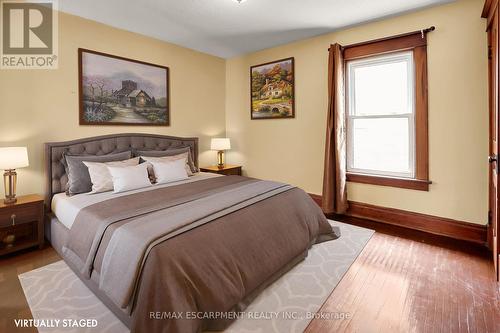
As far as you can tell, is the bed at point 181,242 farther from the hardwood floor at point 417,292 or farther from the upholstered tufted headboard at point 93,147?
the hardwood floor at point 417,292

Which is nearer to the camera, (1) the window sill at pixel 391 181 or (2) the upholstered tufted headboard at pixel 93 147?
(2) the upholstered tufted headboard at pixel 93 147

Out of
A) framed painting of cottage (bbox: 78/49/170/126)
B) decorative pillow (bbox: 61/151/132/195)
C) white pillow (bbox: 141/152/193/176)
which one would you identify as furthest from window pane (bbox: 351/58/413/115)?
decorative pillow (bbox: 61/151/132/195)

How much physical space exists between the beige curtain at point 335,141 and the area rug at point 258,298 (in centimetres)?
120

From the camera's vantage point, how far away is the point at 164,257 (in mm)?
1499

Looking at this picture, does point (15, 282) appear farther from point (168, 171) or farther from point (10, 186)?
point (168, 171)

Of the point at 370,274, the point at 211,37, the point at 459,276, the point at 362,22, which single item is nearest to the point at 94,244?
the point at 370,274

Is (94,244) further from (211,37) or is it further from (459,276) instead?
(211,37)

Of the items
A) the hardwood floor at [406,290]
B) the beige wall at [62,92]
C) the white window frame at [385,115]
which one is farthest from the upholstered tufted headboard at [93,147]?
the white window frame at [385,115]

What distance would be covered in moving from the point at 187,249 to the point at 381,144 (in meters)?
2.99

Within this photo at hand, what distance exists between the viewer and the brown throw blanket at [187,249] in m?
1.46

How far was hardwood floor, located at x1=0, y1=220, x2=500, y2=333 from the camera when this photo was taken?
169 centimetres

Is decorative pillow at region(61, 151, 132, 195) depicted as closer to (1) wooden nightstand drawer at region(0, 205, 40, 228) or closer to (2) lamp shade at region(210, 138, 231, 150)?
(1) wooden nightstand drawer at region(0, 205, 40, 228)

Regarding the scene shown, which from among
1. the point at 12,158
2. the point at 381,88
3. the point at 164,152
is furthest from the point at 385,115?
the point at 12,158

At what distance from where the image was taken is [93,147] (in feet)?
10.7
